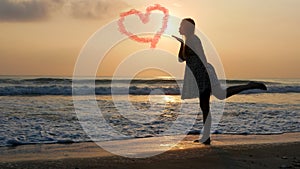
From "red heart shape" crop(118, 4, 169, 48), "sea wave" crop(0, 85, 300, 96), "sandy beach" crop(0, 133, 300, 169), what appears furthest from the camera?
"sea wave" crop(0, 85, 300, 96)

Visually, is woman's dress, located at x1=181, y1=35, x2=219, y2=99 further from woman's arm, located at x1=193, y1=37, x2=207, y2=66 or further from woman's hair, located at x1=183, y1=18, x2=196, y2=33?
woman's hair, located at x1=183, y1=18, x2=196, y2=33

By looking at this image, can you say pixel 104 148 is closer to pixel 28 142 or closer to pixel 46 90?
pixel 28 142

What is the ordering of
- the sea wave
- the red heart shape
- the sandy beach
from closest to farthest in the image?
the sandy beach → the red heart shape → the sea wave

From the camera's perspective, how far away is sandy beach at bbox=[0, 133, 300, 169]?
589 centimetres

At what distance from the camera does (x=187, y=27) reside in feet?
24.8

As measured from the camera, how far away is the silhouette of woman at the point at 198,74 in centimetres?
755

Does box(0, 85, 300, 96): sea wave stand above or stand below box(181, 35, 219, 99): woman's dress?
below

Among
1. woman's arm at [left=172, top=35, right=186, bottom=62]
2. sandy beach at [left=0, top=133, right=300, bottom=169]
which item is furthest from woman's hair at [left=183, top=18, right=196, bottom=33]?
sandy beach at [left=0, top=133, right=300, bottom=169]

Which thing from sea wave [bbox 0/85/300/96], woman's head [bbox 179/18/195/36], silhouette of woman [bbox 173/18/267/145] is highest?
woman's head [bbox 179/18/195/36]

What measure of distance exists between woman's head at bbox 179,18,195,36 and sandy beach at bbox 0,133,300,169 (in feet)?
6.61

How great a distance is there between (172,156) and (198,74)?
179 cm

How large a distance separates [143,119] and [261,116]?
3833mm

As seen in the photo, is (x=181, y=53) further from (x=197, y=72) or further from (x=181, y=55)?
(x=197, y=72)

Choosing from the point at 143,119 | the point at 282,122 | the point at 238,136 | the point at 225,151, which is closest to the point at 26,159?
the point at 225,151
